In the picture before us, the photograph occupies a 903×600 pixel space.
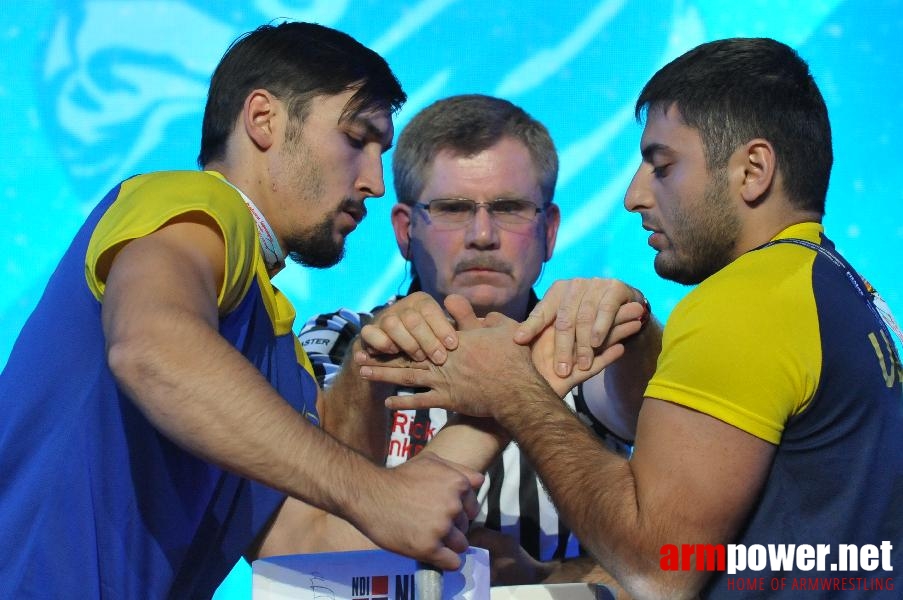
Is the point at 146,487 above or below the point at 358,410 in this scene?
below

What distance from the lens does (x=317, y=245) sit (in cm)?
194

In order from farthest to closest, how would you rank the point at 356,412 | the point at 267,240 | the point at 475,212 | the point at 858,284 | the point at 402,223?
1. the point at 402,223
2. the point at 475,212
3. the point at 356,412
4. the point at 267,240
5. the point at 858,284

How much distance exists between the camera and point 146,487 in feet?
4.81

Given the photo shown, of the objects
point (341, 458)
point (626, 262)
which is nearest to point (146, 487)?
point (341, 458)

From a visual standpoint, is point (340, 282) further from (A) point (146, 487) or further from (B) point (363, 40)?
(A) point (146, 487)

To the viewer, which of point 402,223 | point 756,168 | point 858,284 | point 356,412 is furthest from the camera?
point 402,223

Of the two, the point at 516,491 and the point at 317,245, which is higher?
the point at 317,245

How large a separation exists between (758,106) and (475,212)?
3.11 ft

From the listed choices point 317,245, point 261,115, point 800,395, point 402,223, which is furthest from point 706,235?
point 402,223

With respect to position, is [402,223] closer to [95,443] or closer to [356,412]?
[356,412]

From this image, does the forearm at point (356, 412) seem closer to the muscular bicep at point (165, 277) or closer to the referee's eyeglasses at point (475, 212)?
the referee's eyeglasses at point (475, 212)

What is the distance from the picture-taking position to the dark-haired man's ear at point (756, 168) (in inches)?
65.5

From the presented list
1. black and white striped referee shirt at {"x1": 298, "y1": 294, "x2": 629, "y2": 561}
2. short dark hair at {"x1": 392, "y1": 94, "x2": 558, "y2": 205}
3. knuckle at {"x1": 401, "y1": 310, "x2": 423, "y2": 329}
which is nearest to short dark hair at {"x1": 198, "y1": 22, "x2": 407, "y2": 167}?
knuckle at {"x1": 401, "y1": 310, "x2": 423, "y2": 329}

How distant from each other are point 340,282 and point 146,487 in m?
1.66
